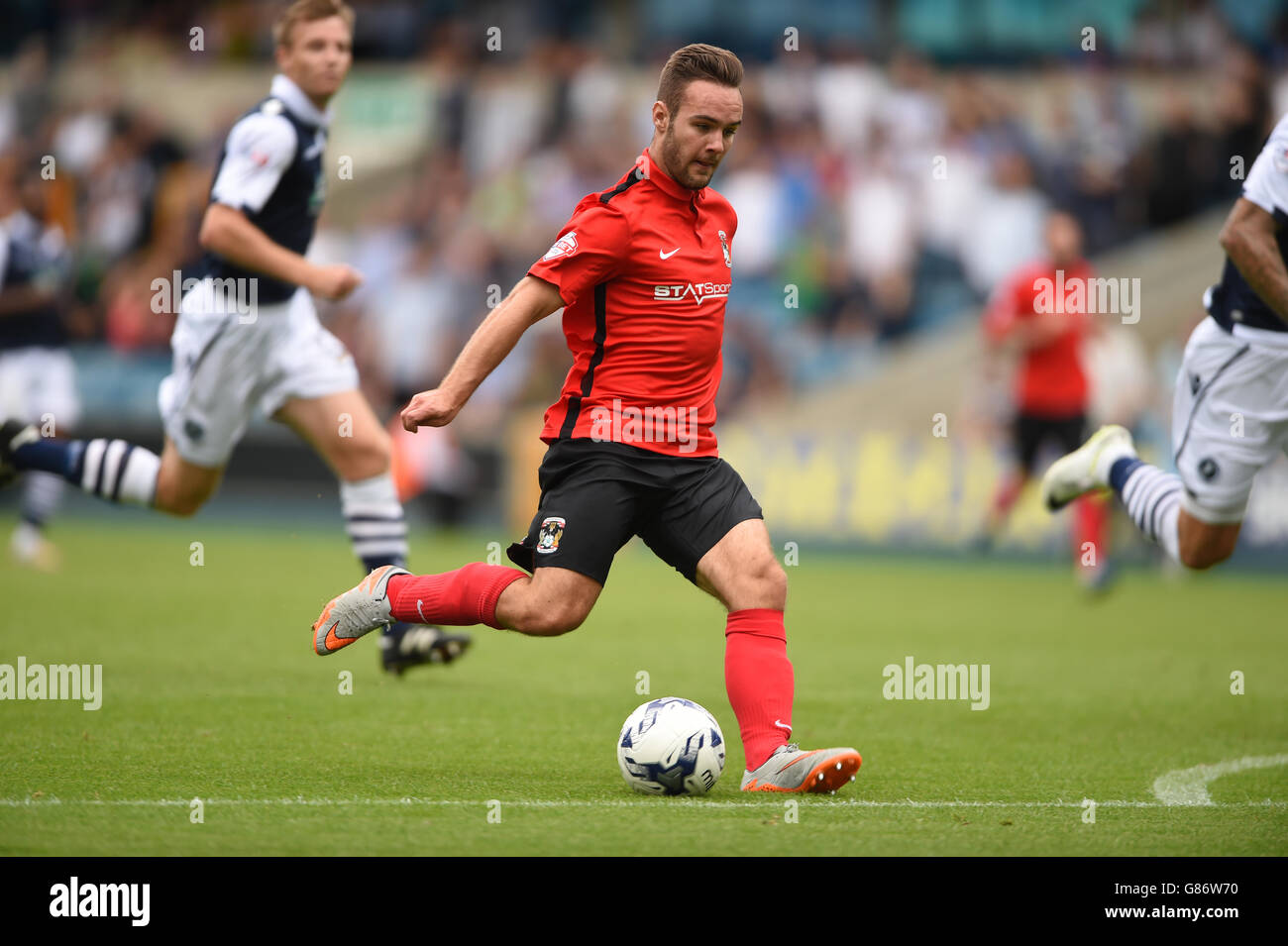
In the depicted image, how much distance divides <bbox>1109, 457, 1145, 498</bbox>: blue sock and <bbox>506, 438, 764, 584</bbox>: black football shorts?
9.02ft

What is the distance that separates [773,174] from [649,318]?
14.2 metres

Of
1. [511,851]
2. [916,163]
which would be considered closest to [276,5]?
[916,163]

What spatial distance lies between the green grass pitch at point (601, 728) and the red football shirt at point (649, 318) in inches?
49.0

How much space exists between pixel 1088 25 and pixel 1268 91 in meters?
4.11

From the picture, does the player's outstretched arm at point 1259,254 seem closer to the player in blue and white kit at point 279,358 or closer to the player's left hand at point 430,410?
the player's left hand at point 430,410

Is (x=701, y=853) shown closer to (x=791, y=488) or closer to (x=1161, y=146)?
(x=791, y=488)

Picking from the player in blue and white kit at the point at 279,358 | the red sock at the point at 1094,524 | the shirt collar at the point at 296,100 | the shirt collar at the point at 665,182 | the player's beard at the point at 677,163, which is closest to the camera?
the player's beard at the point at 677,163

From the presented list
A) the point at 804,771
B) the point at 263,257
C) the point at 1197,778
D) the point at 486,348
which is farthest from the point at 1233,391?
the point at 263,257

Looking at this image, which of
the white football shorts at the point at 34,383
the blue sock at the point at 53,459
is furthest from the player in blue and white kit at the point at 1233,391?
the white football shorts at the point at 34,383

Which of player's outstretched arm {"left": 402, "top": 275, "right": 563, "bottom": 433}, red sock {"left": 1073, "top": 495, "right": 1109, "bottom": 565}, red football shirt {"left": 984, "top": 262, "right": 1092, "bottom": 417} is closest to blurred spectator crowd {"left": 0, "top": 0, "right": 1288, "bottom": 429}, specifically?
red football shirt {"left": 984, "top": 262, "right": 1092, "bottom": 417}

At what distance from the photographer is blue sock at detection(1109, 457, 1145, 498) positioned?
7.97m

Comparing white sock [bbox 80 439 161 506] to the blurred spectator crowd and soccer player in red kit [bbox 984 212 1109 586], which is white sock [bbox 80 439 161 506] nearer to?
soccer player in red kit [bbox 984 212 1109 586]

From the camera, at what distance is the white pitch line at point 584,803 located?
521 centimetres

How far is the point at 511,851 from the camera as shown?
4.59 meters
